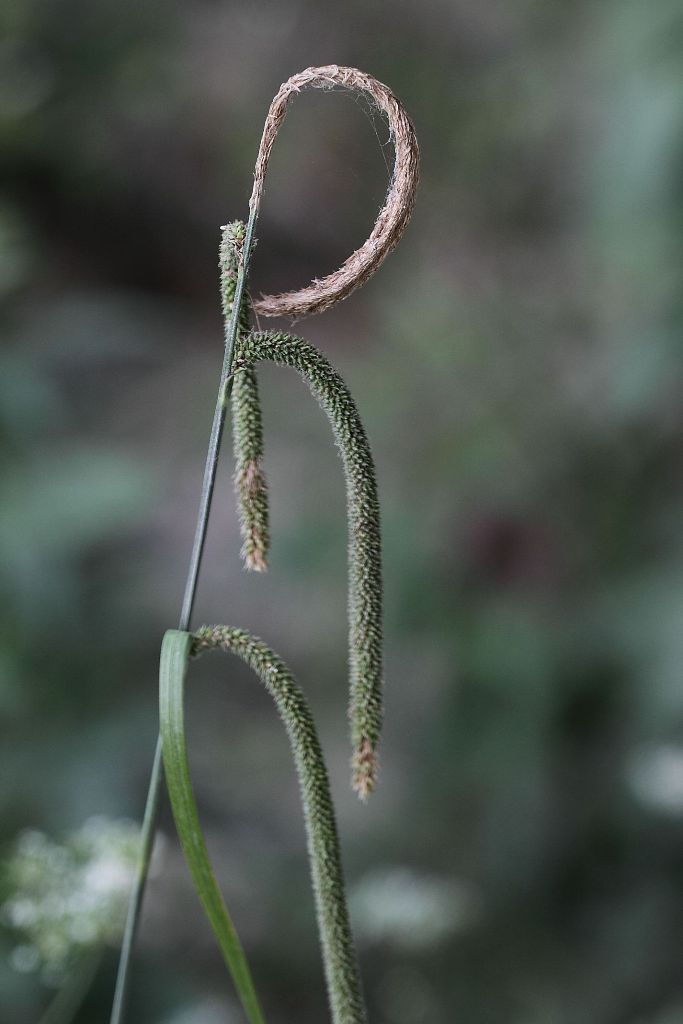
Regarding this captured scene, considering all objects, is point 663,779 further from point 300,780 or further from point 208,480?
point 208,480

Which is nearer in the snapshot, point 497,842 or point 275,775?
point 497,842

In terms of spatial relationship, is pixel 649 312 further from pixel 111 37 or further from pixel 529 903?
pixel 111 37

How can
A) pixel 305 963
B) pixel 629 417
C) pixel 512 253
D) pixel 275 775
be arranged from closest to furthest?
pixel 305 963
pixel 629 417
pixel 275 775
pixel 512 253

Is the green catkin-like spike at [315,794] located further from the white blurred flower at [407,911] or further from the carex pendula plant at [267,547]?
the white blurred flower at [407,911]

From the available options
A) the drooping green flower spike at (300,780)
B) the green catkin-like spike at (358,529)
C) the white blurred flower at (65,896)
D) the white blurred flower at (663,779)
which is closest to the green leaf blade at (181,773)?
the drooping green flower spike at (300,780)

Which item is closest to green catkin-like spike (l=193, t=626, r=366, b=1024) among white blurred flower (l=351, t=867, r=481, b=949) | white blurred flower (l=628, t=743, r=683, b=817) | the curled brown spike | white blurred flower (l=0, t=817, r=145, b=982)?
the curled brown spike

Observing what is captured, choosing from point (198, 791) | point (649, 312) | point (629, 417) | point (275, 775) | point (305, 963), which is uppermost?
point (649, 312)

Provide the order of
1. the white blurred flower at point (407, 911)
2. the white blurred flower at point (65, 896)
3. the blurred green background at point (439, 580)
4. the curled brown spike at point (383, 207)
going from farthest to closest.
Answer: the blurred green background at point (439, 580)
the white blurred flower at point (407, 911)
the white blurred flower at point (65, 896)
the curled brown spike at point (383, 207)

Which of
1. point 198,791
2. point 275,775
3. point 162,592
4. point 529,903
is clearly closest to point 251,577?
→ point 162,592
